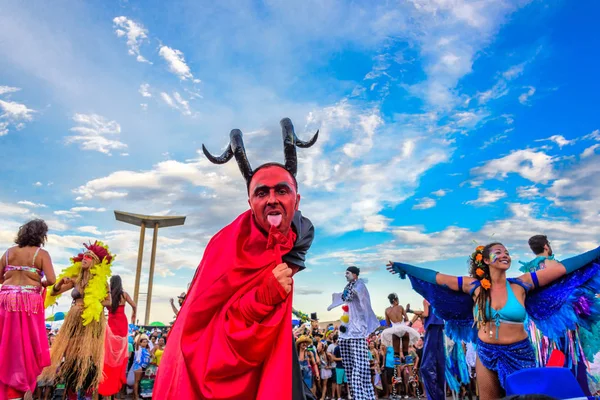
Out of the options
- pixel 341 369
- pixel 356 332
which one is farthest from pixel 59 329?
Result: pixel 341 369

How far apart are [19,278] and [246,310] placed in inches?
172

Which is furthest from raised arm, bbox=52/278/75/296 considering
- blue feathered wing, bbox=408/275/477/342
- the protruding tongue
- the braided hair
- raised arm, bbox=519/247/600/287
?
raised arm, bbox=519/247/600/287

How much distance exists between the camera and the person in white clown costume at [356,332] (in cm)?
655

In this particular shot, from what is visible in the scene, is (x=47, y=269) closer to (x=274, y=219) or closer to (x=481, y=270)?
(x=274, y=219)

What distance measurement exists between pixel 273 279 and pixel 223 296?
30cm

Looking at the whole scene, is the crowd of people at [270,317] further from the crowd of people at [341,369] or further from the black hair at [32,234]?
the crowd of people at [341,369]

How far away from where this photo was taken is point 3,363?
16.1ft

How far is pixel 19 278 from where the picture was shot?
17.2 feet

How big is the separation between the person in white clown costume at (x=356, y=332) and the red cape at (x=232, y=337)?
15.8ft

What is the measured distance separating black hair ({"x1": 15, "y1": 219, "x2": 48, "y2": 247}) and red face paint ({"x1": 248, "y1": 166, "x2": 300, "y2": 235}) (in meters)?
4.02

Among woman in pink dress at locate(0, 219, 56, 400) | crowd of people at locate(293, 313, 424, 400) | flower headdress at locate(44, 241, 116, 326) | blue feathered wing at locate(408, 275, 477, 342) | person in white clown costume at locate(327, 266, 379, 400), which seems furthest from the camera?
crowd of people at locate(293, 313, 424, 400)

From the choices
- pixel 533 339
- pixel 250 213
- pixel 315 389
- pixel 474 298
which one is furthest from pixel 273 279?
pixel 315 389

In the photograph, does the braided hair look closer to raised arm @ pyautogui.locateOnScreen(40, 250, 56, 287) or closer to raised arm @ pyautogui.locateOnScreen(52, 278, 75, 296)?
raised arm @ pyautogui.locateOnScreen(40, 250, 56, 287)

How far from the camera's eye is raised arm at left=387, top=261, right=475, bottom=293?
4.42 m
